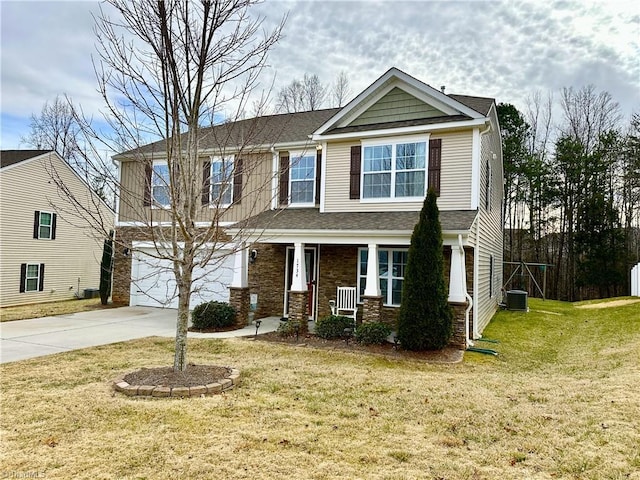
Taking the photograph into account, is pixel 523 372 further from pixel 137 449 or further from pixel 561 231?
pixel 561 231

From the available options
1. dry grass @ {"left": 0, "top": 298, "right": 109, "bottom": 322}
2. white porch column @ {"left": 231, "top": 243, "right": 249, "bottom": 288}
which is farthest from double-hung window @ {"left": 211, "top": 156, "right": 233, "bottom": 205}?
dry grass @ {"left": 0, "top": 298, "right": 109, "bottom": 322}

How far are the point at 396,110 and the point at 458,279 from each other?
522 centimetres

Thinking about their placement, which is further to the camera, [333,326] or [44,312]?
[44,312]

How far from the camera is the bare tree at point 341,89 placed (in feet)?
94.8

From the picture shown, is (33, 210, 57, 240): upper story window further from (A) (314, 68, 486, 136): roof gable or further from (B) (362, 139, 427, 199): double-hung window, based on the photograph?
(B) (362, 139, 427, 199): double-hung window

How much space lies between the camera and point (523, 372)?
7863 mm

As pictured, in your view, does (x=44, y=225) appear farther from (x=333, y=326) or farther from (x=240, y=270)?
(x=333, y=326)

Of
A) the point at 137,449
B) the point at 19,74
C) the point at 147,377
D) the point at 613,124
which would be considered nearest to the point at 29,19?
the point at 19,74

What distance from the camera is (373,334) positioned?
9.48m

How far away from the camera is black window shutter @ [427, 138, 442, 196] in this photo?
36.5 ft

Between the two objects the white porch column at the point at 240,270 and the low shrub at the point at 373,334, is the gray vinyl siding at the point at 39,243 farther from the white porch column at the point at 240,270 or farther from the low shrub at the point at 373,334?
the low shrub at the point at 373,334

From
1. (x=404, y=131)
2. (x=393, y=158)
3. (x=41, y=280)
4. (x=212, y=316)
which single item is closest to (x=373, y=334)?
(x=212, y=316)

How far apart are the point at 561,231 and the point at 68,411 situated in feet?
89.9

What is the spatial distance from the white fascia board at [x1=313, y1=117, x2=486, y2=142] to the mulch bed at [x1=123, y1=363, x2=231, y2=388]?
7515 mm
